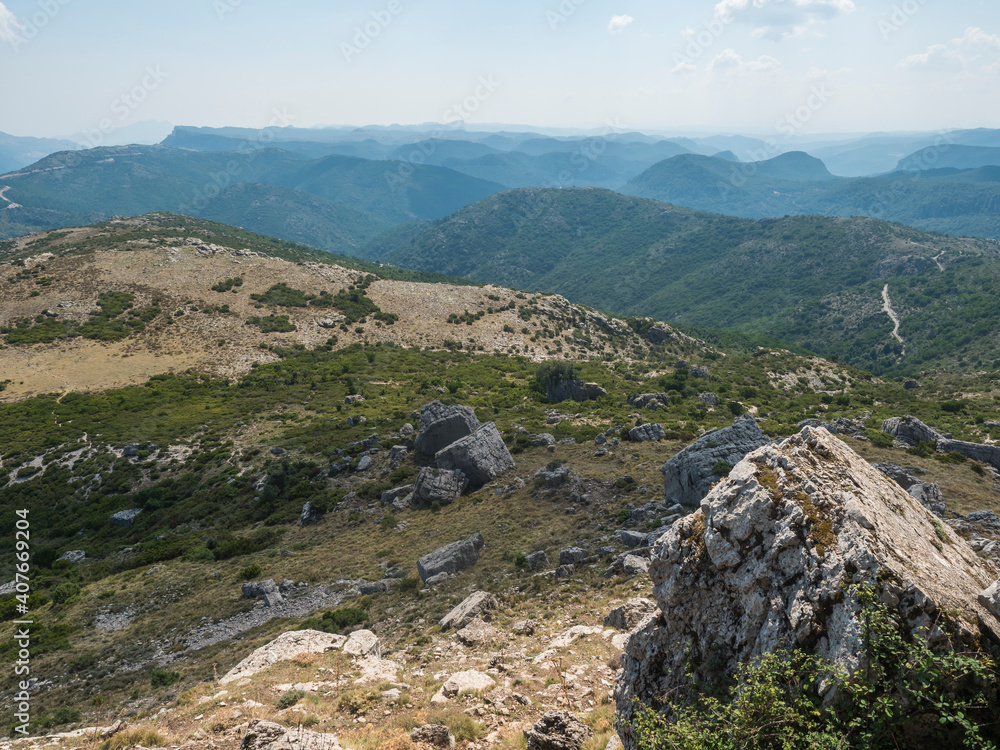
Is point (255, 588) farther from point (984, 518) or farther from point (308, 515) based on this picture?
point (984, 518)

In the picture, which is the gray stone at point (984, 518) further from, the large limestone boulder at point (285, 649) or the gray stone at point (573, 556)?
the large limestone boulder at point (285, 649)

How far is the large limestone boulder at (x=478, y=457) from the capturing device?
3550 centimetres

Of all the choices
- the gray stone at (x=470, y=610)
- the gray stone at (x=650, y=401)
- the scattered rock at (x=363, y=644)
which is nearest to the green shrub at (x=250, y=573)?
the scattered rock at (x=363, y=644)

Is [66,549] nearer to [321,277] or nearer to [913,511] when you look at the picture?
[913,511]

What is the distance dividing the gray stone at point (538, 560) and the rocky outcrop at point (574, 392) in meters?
35.6

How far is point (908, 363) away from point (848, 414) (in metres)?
98.1

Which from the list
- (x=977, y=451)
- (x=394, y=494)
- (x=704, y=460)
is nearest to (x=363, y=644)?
(x=394, y=494)

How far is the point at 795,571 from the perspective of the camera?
323 inches

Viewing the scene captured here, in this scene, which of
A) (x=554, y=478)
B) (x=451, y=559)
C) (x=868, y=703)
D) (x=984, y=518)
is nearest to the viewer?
(x=868, y=703)

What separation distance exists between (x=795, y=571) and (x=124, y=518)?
46.4 meters

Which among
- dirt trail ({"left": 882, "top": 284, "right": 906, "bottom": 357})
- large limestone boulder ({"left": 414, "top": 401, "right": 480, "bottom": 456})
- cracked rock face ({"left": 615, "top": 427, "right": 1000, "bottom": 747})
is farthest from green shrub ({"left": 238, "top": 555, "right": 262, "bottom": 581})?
dirt trail ({"left": 882, "top": 284, "right": 906, "bottom": 357})

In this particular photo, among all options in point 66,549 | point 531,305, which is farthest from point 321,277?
point 66,549

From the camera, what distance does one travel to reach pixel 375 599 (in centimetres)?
2347

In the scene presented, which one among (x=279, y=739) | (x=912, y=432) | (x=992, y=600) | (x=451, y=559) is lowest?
(x=451, y=559)
